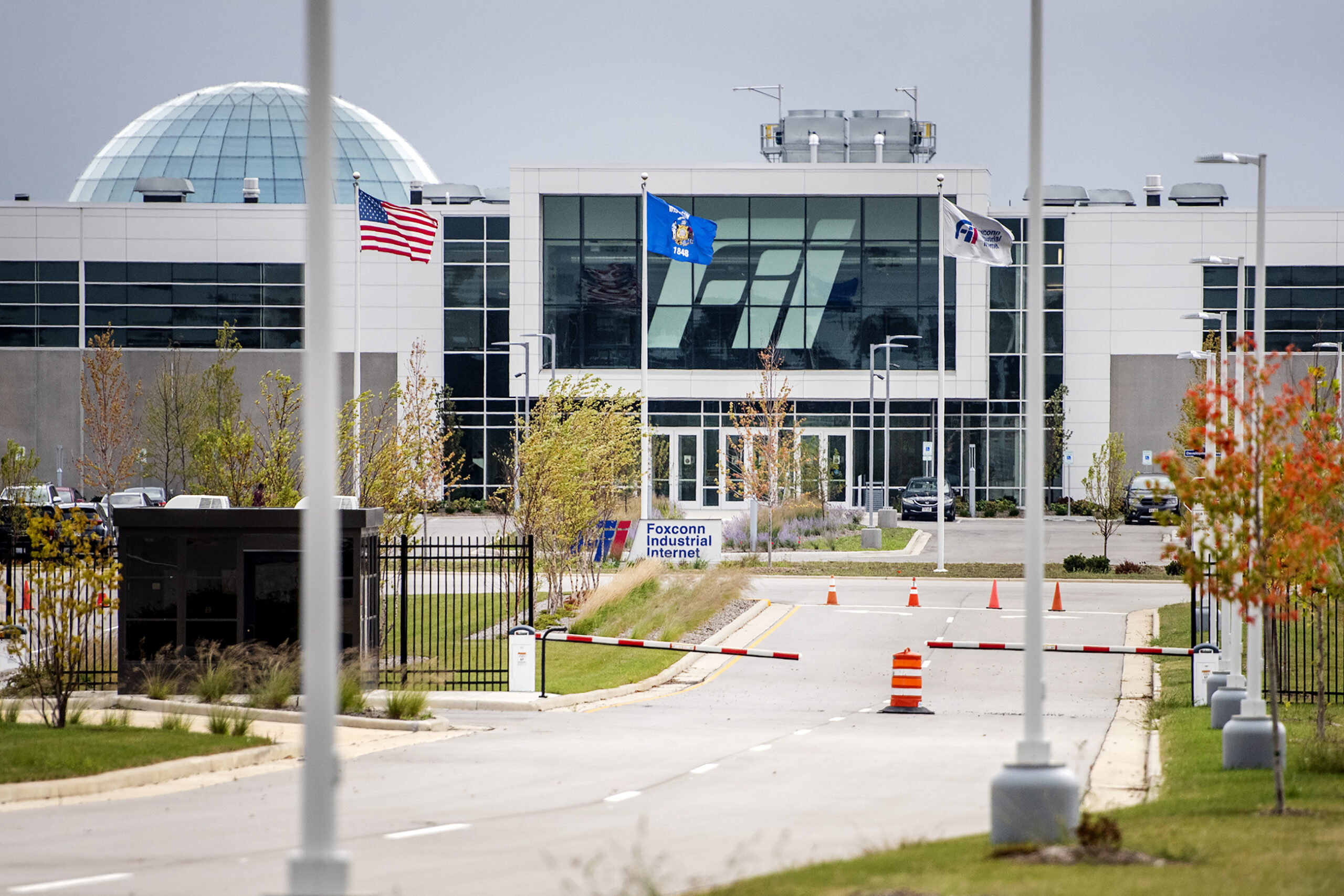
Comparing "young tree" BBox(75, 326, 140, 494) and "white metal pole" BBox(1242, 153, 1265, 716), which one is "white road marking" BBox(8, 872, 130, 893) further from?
"young tree" BBox(75, 326, 140, 494)

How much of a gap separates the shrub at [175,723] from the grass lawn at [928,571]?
814 inches

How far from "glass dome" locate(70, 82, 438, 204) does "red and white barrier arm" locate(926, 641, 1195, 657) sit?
6651 cm

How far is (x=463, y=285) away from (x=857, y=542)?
25256mm

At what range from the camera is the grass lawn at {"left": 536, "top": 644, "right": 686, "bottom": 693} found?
20547 mm

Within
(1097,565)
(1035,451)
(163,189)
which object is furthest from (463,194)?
(1035,451)

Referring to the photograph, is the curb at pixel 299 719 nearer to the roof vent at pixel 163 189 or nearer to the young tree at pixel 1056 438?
the young tree at pixel 1056 438

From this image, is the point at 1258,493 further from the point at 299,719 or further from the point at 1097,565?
the point at 1097,565

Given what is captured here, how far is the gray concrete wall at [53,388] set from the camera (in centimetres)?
6281

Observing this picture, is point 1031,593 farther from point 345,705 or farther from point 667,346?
point 667,346

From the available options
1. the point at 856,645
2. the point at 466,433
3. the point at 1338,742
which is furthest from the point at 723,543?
the point at 1338,742

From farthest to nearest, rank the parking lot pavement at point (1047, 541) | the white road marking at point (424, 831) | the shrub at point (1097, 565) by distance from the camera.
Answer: the parking lot pavement at point (1047, 541)
the shrub at point (1097, 565)
the white road marking at point (424, 831)

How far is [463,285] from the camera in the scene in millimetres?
63406

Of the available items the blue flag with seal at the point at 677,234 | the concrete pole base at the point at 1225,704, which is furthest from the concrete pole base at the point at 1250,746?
the blue flag with seal at the point at 677,234

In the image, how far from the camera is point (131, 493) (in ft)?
160
